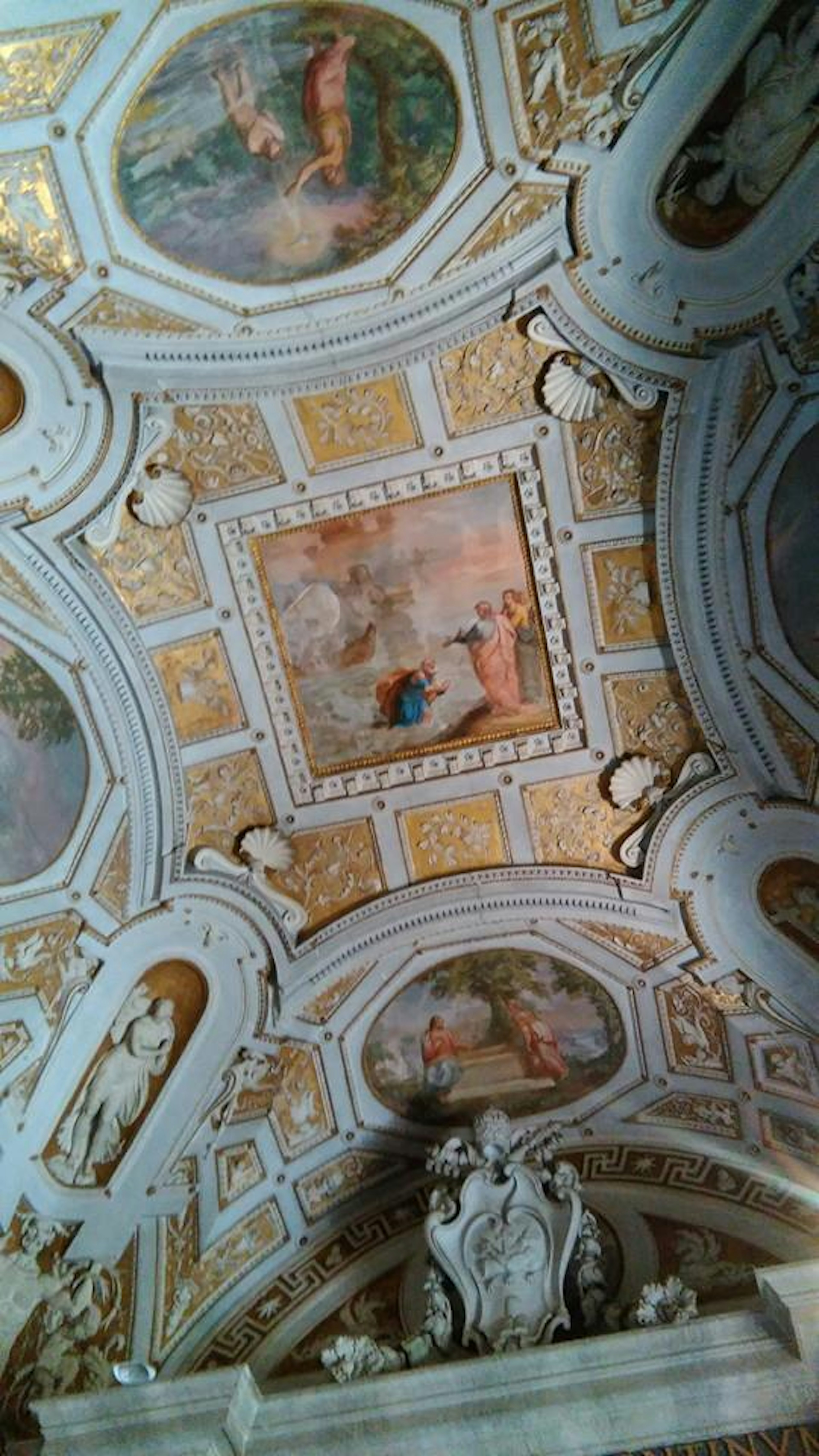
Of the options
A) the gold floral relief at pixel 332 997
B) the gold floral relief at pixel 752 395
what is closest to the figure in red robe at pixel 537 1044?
the gold floral relief at pixel 332 997

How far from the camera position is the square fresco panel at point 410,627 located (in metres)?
10.5

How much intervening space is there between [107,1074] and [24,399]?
5.90 meters

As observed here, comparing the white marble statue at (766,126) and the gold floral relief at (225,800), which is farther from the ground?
the white marble statue at (766,126)

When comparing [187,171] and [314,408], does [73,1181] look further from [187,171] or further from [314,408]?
[187,171]

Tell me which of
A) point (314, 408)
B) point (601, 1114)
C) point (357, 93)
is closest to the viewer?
point (357, 93)

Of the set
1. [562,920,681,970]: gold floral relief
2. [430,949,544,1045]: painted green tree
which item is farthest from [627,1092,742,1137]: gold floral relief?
[430,949,544,1045]: painted green tree

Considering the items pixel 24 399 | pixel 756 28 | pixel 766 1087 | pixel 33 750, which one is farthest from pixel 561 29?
pixel 766 1087

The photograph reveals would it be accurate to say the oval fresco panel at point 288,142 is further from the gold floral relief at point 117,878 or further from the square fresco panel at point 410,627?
the gold floral relief at point 117,878

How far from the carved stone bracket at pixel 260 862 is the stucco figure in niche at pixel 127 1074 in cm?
98

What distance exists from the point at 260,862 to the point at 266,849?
141mm

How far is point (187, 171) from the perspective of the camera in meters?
8.55

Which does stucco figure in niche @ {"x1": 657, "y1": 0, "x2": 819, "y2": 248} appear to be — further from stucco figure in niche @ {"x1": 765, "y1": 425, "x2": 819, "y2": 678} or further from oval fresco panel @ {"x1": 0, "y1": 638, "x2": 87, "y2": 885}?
oval fresco panel @ {"x1": 0, "y1": 638, "x2": 87, "y2": 885}

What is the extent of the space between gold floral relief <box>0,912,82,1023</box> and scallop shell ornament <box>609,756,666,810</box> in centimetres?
494

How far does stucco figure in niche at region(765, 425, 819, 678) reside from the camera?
9203 millimetres
